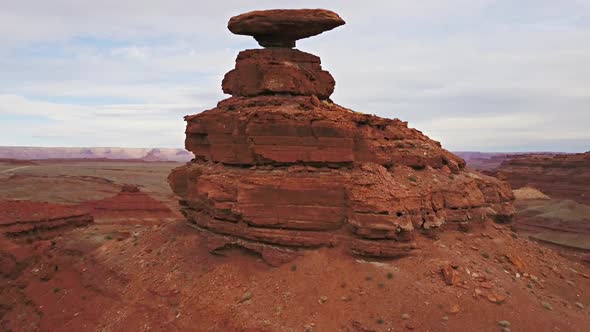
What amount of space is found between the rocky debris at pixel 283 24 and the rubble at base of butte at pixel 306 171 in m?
0.04

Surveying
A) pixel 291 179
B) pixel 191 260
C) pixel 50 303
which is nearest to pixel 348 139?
pixel 291 179

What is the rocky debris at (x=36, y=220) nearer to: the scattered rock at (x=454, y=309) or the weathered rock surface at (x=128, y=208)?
the weathered rock surface at (x=128, y=208)

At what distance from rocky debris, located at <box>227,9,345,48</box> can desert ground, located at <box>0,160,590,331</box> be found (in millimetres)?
9488

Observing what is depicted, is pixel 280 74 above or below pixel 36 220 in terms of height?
above

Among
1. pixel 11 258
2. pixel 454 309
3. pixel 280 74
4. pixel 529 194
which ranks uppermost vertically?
pixel 280 74

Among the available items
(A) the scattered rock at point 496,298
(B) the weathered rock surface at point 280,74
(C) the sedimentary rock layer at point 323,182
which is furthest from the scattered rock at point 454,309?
(B) the weathered rock surface at point 280,74

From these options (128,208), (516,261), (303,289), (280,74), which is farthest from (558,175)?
(303,289)

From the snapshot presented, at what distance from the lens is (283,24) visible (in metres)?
18.7

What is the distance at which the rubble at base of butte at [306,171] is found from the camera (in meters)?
16.2

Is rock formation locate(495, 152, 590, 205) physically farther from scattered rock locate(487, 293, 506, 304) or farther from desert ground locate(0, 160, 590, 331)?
scattered rock locate(487, 293, 506, 304)

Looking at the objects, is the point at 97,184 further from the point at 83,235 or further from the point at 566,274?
the point at 566,274

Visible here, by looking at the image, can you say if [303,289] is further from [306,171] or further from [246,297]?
[306,171]

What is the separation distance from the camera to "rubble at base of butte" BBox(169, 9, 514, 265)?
1620 centimetres

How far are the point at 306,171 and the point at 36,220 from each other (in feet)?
78.3
